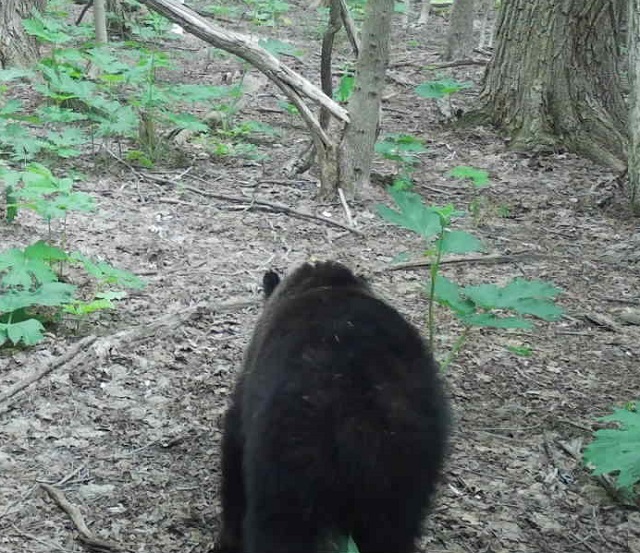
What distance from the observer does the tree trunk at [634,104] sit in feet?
23.4

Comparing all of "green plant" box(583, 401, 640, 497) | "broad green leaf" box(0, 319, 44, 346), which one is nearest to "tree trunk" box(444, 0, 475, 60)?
"broad green leaf" box(0, 319, 44, 346)

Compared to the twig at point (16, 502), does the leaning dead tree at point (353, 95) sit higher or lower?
higher

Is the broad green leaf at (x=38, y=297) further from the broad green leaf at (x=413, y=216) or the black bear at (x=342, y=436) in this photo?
the black bear at (x=342, y=436)

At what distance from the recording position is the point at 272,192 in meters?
7.90

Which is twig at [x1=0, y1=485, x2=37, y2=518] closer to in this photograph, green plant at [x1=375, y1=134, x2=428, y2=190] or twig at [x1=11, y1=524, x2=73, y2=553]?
twig at [x1=11, y1=524, x2=73, y2=553]

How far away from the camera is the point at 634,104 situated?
733 cm

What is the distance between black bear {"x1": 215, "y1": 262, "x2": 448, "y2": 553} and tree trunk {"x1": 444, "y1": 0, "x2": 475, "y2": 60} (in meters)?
10.8

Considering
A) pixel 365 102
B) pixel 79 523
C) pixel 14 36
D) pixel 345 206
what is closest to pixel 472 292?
pixel 79 523

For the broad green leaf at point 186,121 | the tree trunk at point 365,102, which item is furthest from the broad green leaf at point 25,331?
the tree trunk at point 365,102

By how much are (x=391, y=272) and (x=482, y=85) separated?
4535 millimetres

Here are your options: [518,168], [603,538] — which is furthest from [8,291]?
[518,168]

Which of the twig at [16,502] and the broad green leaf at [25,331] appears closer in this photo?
the twig at [16,502]

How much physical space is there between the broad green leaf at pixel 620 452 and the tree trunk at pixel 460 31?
10571 millimetres

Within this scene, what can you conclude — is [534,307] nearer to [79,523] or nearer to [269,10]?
[79,523]
